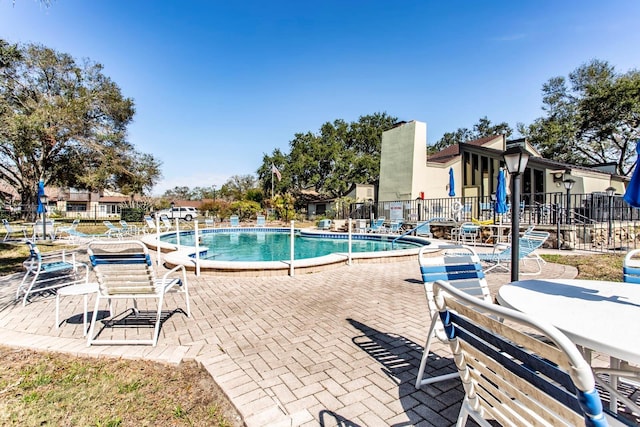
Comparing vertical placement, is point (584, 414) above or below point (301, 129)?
below

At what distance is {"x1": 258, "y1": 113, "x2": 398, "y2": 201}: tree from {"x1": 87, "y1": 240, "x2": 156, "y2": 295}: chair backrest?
3189 cm

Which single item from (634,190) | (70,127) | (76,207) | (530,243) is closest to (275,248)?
(530,243)

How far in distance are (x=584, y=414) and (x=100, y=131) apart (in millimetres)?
28990

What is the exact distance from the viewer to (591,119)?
83.1 feet

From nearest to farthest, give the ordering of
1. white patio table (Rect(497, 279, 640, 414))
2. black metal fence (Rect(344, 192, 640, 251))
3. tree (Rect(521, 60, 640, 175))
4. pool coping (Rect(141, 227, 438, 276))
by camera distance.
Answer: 1. white patio table (Rect(497, 279, 640, 414))
2. pool coping (Rect(141, 227, 438, 276))
3. black metal fence (Rect(344, 192, 640, 251))
4. tree (Rect(521, 60, 640, 175))

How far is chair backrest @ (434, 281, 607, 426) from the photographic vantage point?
0.86 m

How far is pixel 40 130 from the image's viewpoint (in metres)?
17.8

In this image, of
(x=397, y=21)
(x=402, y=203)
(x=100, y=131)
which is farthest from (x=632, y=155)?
(x=100, y=131)

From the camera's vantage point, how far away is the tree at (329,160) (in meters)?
35.2

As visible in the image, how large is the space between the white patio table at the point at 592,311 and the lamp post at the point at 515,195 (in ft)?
4.44

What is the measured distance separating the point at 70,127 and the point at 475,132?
1810 inches

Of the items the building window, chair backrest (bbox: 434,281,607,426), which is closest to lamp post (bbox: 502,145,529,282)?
chair backrest (bbox: 434,281,607,426)

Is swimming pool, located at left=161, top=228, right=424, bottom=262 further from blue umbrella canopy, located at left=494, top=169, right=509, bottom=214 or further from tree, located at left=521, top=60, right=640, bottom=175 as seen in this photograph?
tree, located at left=521, top=60, right=640, bottom=175

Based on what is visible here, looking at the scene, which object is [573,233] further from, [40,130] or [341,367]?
[40,130]
